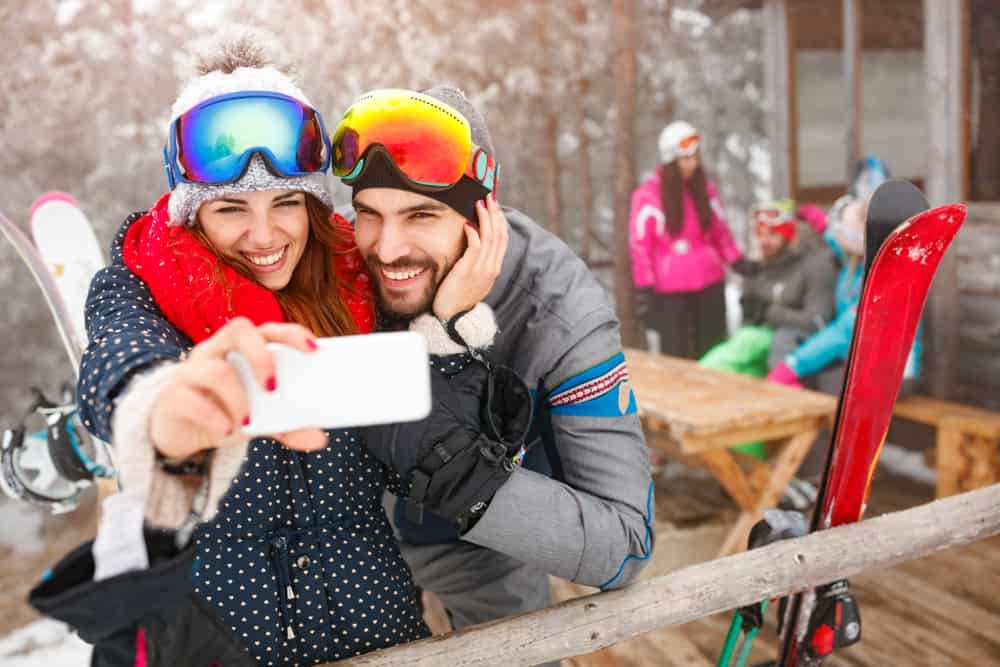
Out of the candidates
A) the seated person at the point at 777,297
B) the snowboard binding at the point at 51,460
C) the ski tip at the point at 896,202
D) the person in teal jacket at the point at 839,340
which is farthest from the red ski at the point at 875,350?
the seated person at the point at 777,297

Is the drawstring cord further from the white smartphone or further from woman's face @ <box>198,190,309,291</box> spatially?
the white smartphone

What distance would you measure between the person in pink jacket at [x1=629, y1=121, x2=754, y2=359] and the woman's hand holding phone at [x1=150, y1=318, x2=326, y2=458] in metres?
5.36

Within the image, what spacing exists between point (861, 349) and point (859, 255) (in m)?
2.91

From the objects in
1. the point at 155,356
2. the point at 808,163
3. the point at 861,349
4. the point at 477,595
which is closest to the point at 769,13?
the point at 808,163

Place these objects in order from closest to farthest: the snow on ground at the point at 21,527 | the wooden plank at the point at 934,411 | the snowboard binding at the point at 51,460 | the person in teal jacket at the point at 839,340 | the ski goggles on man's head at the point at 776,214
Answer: the snowboard binding at the point at 51,460 → the wooden plank at the point at 934,411 → the person in teal jacket at the point at 839,340 → the ski goggles on man's head at the point at 776,214 → the snow on ground at the point at 21,527

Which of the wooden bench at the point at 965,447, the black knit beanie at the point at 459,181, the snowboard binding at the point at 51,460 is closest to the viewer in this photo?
the black knit beanie at the point at 459,181

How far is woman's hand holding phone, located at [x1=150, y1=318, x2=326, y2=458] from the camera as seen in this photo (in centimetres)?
86

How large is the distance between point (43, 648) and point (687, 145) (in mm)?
5671

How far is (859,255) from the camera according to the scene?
4609mm

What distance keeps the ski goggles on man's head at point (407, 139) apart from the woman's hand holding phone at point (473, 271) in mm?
119

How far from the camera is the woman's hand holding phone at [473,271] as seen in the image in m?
1.54

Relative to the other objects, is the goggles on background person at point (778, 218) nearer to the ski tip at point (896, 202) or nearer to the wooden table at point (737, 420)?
the wooden table at point (737, 420)

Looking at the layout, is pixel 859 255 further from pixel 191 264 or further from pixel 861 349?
pixel 191 264

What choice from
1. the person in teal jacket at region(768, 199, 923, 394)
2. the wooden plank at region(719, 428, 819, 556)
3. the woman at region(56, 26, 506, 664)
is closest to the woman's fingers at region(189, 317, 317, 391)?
the woman at region(56, 26, 506, 664)
